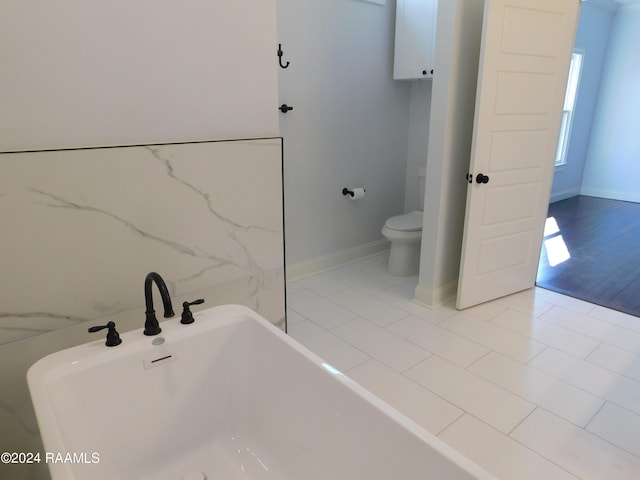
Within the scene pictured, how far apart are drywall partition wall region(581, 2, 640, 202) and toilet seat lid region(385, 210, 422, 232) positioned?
410 centimetres

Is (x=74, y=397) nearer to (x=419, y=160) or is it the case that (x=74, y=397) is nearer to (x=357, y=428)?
(x=357, y=428)

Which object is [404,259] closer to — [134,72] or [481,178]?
[481,178]

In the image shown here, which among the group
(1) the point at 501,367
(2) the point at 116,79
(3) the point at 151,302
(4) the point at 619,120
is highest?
(2) the point at 116,79

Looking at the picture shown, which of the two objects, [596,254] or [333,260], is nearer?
[333,260]

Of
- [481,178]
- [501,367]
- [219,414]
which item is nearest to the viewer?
[219,414]

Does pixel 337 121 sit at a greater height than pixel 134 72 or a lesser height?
lesser

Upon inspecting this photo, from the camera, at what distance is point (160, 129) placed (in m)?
1.44

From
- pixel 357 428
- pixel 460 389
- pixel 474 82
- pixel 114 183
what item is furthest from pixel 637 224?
pixel 114 183

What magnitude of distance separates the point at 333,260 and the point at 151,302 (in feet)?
7.66

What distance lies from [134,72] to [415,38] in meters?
2.49

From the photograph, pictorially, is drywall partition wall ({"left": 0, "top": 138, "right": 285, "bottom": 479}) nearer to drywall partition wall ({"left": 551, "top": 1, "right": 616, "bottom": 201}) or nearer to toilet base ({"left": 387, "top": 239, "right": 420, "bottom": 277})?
toilet base ({"left": 387, "top": 239, "right": 420, "bottom": 277})

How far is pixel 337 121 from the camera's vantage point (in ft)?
10.9

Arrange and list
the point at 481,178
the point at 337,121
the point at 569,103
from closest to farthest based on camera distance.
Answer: the point at 481,178
the point at 337,121
the point at 569,103

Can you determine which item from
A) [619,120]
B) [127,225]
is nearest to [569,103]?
[619,120]
